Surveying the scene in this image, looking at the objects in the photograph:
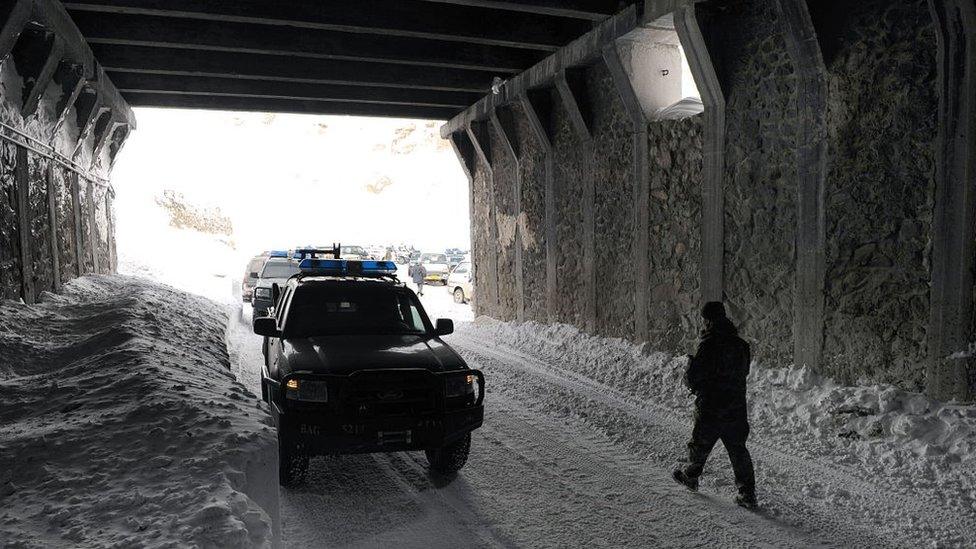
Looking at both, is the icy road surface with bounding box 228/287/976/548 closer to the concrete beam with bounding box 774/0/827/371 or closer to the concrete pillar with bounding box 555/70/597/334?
the concrete beam with bounding box 774/0/827/371

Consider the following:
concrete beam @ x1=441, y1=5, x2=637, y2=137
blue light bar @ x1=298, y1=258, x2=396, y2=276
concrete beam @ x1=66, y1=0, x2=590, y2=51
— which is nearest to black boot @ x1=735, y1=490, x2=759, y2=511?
blue light bar @ x1=298, y1=258, x2=396, y2=276

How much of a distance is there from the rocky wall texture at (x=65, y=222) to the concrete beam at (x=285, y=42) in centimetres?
314

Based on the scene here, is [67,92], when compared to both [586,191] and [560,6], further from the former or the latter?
[586,191]

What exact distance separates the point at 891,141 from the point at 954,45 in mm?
1013

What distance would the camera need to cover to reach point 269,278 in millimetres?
16891

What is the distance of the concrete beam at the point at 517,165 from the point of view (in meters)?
15.2

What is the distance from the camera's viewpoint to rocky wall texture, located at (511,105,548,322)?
1412cm

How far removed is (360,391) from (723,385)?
3106 millimetres

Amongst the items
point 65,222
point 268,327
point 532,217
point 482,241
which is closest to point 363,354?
point 268,327

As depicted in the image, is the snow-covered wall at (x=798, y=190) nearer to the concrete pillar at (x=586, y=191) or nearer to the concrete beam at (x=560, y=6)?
the concrete pillar at (x=586, y=191)

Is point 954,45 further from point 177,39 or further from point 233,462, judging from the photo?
point 177,39

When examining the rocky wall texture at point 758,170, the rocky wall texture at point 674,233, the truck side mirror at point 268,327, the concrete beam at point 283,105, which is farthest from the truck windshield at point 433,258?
the truck side mirror at point 268,327

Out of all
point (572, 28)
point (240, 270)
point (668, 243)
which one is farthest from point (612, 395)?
point (240, 270)

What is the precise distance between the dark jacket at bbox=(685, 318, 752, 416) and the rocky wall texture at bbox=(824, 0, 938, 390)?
2.31 metres
